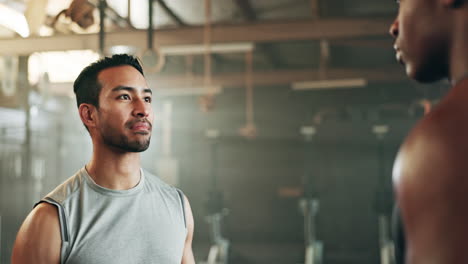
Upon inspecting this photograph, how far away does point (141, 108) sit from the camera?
146cm

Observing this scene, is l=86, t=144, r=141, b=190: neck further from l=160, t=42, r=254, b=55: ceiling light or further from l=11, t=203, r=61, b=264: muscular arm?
l=160, t=42, r=254, b=55: ceiling light

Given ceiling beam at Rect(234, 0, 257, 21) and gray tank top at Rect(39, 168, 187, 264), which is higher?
ceiling beam at Rect(234, 0, 257, 21)

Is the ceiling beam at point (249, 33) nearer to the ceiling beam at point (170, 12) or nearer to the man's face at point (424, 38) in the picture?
the ceiling beam at point (170, 12)

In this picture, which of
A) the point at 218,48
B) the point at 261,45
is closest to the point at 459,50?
the point at 218,48

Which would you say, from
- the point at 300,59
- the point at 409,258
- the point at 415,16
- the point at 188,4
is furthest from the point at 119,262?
the point at 300,59

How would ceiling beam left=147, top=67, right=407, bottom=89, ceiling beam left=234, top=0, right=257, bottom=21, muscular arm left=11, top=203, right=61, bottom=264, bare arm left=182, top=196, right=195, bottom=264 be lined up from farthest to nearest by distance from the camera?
ceiling beam left=147, top=67, right=407, bottom=89, ceiling beam left=234, top=0, right=257, bottom=21, bare arm left=182, top=196, right=195, bottom=264, muscular arm left=11, top=203, right=61, bottom=264

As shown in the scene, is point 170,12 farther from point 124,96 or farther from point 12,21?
point 124,96

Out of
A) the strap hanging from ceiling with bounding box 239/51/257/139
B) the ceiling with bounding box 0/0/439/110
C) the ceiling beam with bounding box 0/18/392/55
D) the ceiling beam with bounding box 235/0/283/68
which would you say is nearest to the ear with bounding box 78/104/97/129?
the ceiling with bounding box 0/0/439/110

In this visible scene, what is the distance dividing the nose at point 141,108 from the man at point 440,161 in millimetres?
945

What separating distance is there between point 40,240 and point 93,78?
0.57m

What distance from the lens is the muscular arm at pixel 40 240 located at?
3.98ft

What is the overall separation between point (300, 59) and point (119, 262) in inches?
274

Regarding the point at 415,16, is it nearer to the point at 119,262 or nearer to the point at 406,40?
the point at 406,40

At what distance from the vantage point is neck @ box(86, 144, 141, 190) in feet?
4.77
